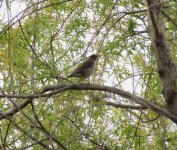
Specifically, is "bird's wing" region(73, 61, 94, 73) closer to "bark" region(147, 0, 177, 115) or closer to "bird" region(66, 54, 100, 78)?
"bird" region(66, 54, 100, 78)

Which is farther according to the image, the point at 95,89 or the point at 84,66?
the point at 84,66

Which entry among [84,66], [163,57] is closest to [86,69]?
[84,66]

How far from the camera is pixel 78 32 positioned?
5195 millimetres

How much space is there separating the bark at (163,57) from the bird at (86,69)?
2.15 feet

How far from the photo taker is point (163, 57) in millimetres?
5203

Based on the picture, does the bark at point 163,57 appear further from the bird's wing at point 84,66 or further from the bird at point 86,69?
the bird's wing at point 84,66

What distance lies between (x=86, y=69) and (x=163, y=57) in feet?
2.99

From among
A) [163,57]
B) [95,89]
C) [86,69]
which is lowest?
[95,89]

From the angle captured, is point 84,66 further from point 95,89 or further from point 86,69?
point 95,89

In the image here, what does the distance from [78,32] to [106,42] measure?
13.8 inches

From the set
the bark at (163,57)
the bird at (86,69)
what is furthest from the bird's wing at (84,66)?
the bark at (163,57)

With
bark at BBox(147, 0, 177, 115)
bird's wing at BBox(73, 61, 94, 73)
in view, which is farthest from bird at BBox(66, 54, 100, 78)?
bark at BBox(147, 0, 177, 115)

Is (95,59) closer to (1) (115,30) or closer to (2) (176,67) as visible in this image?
(1) (115,30)

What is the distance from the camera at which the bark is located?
508 centimetres
